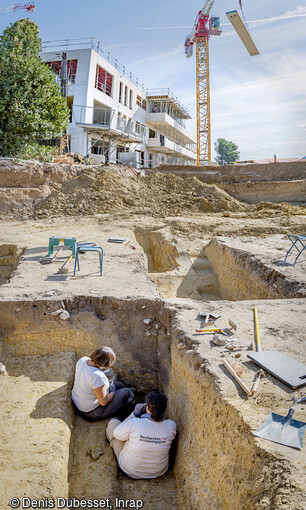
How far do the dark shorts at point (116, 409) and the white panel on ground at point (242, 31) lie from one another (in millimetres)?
45812

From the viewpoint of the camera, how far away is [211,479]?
101 inches

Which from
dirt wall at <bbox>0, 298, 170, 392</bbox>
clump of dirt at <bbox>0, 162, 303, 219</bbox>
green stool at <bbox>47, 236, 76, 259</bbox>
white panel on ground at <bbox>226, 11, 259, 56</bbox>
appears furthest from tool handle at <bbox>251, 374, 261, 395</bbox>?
white panel on ground at <bbox>226, 11, 259, 56</bbox>

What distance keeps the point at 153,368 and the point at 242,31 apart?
4731 centimetres

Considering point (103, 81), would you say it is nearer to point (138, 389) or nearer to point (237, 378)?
point (138, 389)

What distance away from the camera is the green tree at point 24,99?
13.3 m

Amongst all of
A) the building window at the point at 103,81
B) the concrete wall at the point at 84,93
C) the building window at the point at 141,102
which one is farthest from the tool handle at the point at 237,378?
the building window at the point at 141,102

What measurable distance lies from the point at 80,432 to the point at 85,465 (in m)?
0.41

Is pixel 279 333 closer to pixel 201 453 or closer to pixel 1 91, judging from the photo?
pixel 201 453

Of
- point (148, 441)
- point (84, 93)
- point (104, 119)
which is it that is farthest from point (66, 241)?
point (104, 119)

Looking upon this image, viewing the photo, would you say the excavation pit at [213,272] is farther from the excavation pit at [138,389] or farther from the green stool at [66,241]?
the green stool at [66,241]

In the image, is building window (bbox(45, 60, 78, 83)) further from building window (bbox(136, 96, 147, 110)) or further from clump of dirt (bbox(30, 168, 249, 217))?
clump of dirt (bbox(30, 168, 249, 217))

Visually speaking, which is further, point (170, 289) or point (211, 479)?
point (170, 289)

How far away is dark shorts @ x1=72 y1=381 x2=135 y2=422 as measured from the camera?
11.8ft


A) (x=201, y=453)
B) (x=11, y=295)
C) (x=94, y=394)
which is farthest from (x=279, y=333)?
(x=11, y=295)
